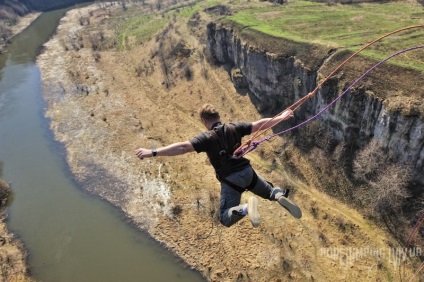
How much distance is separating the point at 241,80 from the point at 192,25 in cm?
1699

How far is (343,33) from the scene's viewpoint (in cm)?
2803

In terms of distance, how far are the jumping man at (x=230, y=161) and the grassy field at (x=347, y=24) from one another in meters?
16.6

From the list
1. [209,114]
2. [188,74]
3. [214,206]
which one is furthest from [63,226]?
[188,74]

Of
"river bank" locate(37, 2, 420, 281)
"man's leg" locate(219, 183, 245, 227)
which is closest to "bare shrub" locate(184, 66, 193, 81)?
"river bank" locate(37, 2, 420, 281)

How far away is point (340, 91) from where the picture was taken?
75.7 feet

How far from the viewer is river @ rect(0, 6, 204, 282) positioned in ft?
67.7

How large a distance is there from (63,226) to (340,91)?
19.8 meters

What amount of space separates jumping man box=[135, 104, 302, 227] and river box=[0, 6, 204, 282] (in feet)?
40.2

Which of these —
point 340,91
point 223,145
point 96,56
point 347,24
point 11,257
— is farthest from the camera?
point 96,56

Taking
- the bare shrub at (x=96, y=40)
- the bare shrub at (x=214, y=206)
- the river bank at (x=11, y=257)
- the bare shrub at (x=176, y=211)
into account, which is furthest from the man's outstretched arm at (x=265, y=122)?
the bare shrub at (x=96, y=40)

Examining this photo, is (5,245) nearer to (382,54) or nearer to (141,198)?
(141,198)

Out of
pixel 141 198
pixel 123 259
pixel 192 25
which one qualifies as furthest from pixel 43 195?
pixel 192 25

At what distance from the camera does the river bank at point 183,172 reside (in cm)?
2016

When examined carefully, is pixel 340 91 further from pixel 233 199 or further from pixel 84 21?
pixel 84 21
